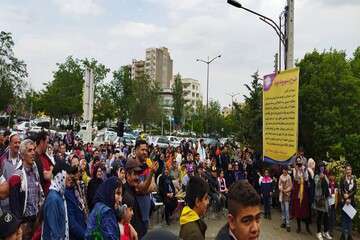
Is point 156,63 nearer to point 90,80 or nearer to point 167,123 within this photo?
point 167,123

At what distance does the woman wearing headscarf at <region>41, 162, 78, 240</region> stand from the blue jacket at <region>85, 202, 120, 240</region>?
47cm

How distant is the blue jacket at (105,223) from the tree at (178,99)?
189ft

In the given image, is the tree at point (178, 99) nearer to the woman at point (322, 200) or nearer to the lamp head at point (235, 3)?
the lamp head at point (235, 3)

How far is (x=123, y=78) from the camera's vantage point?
5384cm

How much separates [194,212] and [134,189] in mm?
2017

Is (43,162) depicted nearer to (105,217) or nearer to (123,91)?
(105,217)

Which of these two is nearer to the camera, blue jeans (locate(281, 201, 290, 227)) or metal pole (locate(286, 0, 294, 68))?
blue jeans (locate(281, 201, 290, 227))

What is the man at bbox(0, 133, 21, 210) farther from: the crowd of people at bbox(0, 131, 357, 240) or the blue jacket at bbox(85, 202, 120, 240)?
the blue jacket at bbox(85, 202, 120, 240)

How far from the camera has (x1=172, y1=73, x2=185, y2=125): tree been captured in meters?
62.3

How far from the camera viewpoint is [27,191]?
5.94 metres

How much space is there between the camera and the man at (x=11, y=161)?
587 centimetres

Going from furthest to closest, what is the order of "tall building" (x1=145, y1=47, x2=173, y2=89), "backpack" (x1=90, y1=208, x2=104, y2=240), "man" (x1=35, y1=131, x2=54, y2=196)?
"tall building" (x1=145, y1=47, x2=173, y2=89) → "man" (x1=35, y1=131, x2=54, y2=196) → "backpack" (x1=90, y1=208, x2=104, y2=240)

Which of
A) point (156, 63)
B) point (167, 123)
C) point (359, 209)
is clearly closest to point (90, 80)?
point (359, 209)

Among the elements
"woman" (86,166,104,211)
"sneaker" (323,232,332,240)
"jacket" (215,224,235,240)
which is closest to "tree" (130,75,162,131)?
"sneaker" (323,232,332,240)
